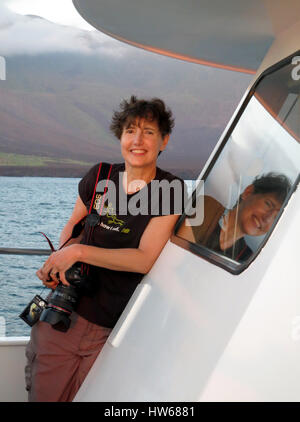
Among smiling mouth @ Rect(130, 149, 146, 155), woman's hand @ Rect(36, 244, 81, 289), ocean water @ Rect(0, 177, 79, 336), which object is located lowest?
ocean water @ Rect(0, 177, 79, 336)

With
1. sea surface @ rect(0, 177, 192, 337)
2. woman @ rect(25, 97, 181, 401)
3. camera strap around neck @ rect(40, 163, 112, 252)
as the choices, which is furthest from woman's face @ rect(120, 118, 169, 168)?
sea surface @ rect(0, 177, 192, 337)

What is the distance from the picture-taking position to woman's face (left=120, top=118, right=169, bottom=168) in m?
1.82

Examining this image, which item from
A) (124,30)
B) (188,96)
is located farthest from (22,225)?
(124,30)

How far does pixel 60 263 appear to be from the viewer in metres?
1.74

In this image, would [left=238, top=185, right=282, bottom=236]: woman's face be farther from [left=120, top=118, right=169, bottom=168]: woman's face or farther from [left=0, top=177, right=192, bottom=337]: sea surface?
[left=0, top=177, right=192, bottom=337]: sea surface

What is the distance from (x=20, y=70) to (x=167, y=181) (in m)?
21.9

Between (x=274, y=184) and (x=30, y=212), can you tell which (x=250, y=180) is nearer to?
(x=274, y=184)

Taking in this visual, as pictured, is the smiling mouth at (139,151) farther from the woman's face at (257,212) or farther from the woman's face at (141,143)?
the woman's face at (257,212)

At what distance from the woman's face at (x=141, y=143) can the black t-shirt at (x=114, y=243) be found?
0.07 meters

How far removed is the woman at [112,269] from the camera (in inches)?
70.5

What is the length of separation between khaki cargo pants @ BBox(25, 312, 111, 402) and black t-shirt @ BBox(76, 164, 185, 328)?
0.15 ft

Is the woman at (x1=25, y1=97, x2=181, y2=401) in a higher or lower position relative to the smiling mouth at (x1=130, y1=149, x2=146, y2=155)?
lower

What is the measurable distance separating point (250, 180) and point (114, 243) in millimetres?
500

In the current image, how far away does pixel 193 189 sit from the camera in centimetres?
197
